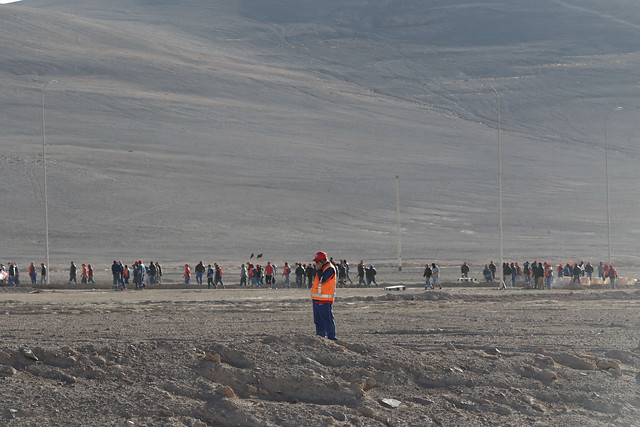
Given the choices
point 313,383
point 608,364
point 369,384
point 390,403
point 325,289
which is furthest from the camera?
point 325,289

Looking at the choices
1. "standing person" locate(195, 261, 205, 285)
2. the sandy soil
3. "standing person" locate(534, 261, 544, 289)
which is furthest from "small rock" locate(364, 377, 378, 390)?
"standing person" locate(195, 261, 205, 285)

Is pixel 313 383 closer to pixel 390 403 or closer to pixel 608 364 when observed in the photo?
pixel 390 403

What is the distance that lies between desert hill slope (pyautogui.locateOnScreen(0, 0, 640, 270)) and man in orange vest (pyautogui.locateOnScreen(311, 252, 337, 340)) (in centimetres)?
5369

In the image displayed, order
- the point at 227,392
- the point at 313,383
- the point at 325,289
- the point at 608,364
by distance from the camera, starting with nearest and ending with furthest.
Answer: the point at 227,392
the point at 313,383
the point at 608,364
the point at 325,289

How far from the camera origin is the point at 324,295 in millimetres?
14750

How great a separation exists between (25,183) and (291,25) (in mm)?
97249

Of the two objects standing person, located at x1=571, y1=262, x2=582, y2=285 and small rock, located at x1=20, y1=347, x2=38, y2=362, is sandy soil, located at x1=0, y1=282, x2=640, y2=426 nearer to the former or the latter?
small rock, located at x1=20, y1=347, x2=38, y2=362

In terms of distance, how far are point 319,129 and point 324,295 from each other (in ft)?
318

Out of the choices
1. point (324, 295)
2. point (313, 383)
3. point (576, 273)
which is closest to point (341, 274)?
point (576, 273)

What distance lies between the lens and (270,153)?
99.4 metres

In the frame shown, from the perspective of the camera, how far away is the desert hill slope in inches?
3044

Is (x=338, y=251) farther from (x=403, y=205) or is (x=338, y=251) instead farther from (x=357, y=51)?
(x=357, y=51)

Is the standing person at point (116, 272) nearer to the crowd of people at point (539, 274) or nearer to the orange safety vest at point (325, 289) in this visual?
the crowd of people at point (539, 274)

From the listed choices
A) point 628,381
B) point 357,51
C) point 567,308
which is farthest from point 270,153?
point 628,381
